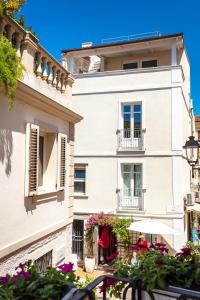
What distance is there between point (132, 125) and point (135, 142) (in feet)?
3.53

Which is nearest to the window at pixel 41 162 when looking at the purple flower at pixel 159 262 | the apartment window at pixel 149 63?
the purple flower at pixel 159 262

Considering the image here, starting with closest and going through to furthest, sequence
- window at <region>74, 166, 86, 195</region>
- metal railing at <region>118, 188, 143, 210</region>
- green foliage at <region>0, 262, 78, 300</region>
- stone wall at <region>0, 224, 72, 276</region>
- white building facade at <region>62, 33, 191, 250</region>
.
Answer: green foliage at <region>0, 262, 78, 300</region>, stone wall at <region>0, 224, 72, 276</region>, white building facade at <region>62, 33, 191, 250</region>, metal railing at <region>118, 188, 143, 210</region>, window at <region>74, 166, 86, 195</region>

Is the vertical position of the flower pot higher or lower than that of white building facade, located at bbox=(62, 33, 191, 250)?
lower

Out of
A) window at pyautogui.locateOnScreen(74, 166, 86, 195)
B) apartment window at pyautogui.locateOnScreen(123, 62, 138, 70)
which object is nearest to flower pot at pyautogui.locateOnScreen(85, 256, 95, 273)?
window at pyautogui.locateOnScreen(74, 166, 86, 195)

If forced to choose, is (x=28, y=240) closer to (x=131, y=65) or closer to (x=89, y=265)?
(x=89, y=265)

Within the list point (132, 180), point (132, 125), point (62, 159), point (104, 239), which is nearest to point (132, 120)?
point (132, 125)

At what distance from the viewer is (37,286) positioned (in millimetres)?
2666

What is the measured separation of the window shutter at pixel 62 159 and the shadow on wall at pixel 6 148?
2639 mm

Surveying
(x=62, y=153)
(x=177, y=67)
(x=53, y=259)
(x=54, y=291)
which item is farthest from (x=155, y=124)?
(x=54, y=291)

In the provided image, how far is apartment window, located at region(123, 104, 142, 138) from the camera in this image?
1923 cm

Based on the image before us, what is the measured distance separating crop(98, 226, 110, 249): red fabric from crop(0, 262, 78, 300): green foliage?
53.0ft

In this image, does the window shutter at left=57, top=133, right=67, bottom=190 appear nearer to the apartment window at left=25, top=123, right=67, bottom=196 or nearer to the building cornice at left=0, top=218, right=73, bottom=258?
the apartment window at left=25, top=123, right=67, bottom=196

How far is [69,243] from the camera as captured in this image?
34.4ft

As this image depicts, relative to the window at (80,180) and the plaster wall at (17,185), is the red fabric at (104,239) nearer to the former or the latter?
the window at (80,180)
